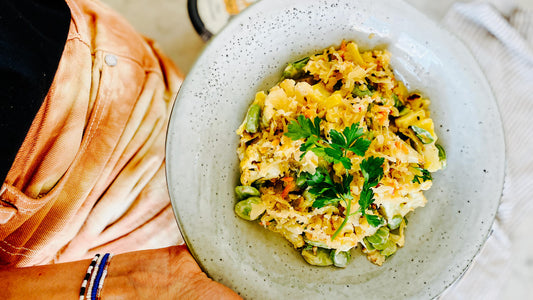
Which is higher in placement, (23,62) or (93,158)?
(23,62)

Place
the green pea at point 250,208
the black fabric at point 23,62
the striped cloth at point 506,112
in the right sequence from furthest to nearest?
the striped cloth at point 506,112, the green pea at point 250,208, the black fabric at point 23,62

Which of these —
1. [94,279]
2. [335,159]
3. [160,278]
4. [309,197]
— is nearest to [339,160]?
[335,159]

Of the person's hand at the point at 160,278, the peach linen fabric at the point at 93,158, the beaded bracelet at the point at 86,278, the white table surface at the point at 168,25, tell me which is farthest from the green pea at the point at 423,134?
the white table surface at the point at 168,25

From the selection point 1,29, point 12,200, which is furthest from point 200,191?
point 1,29

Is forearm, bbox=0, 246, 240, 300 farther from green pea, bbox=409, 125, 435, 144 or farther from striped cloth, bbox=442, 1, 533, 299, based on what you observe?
striped cloth, bbox=442, 1, 533, 299

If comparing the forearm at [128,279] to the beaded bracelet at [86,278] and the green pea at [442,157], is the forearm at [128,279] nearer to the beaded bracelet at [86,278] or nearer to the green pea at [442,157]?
the beaded bracelet at [86,278]

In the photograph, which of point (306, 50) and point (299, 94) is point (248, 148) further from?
point (306, 50)

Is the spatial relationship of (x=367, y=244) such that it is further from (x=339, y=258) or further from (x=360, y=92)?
(x=360, y=92)
